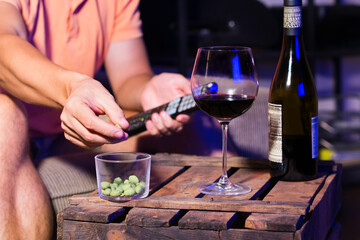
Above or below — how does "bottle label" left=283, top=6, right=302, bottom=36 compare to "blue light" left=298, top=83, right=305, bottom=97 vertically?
above

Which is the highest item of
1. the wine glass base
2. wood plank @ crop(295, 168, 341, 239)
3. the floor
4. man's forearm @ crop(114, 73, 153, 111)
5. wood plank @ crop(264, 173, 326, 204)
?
man's forearm @ crop(114, 73, 153, 111)

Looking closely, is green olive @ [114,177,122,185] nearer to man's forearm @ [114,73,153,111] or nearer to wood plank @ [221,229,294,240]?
wood plank @ [221,229,294,240]

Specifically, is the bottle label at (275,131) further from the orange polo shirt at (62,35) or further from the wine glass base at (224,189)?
the orange polo shirt at (62,35)

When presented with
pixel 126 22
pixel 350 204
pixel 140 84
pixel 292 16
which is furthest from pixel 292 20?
pixel 350 204

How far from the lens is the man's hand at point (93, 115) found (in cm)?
95

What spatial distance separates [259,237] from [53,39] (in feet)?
3.19

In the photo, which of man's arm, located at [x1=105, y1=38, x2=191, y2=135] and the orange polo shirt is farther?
the orange polo shirt

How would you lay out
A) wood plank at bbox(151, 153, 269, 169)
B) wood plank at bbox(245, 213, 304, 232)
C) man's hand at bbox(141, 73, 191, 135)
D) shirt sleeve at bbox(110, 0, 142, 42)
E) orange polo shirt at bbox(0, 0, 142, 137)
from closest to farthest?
1. wood plank at bbox(245, 213, 304, 232)
2. wood plank at bbox(151, 153, 269, 169)
3. man's hand at bbox(141, 73, 191, 135)
4. orange polo shirt at bbox(0, 0, 142, 137)
5. shirt sleeve at bbox(110, 0, 142, 42)

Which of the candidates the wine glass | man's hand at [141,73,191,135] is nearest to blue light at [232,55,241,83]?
the wine glass

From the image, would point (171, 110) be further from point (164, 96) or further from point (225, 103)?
point (225, 103)

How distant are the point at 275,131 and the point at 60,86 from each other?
413mm

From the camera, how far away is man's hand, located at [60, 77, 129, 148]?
0.95 meters

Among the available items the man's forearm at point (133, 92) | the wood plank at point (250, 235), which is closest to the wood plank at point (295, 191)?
the wood plank at point (250, 235)

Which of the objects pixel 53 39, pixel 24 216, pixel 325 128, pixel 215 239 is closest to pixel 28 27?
pixel 53 39
